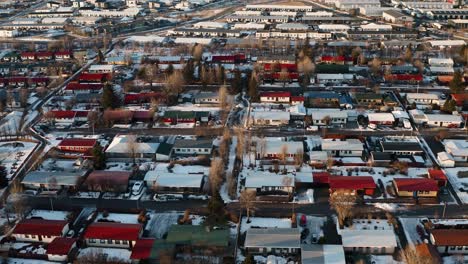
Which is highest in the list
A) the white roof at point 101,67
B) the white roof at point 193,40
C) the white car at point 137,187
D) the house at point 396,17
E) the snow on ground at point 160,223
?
the house at point 396,17

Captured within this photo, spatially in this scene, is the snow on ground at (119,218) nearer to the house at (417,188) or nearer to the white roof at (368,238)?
the white roof at (368,238)

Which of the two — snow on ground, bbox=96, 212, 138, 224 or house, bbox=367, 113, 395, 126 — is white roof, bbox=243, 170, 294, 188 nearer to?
snow on ground, bbox=96, 212, 138, 224

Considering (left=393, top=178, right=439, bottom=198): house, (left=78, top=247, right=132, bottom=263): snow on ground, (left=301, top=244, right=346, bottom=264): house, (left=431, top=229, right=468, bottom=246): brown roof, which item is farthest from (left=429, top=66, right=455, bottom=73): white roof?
(left=78, top=247, right=132, bottom=263): snow on ground

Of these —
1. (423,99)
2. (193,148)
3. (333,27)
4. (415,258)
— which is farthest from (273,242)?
(333,27)

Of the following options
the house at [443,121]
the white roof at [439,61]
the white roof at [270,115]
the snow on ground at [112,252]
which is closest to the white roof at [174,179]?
the snow on ground at [112,252]

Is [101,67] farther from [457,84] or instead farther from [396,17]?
[396,17]

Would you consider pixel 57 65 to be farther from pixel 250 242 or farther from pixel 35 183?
pixel 250 242

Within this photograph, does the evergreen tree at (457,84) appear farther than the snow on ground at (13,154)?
Yes
